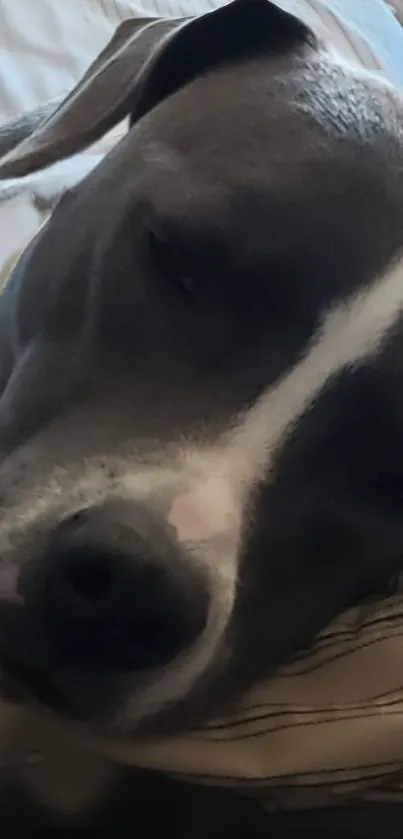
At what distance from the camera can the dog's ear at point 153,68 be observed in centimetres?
121

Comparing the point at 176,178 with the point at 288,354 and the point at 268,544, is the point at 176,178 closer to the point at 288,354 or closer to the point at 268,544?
the point at 288,354

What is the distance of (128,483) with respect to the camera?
0.88 meters

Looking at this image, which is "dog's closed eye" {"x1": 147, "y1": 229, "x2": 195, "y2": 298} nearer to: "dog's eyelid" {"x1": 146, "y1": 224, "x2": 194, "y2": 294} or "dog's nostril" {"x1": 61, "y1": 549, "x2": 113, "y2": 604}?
"dog's eyelid" {"x1": 146, "y1": 224, "x2": 194, "y2": 294}

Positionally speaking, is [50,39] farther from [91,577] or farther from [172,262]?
[91,577]

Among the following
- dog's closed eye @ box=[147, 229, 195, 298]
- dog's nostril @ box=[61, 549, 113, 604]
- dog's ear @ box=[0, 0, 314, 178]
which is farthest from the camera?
dog's ear @ box=[0, 0, 314, 178]

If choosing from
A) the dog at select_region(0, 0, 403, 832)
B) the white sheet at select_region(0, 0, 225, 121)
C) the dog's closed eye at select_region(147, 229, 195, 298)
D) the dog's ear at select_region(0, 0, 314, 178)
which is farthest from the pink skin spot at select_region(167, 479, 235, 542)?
the white sheet at select_region(0, 0, 225, 121)

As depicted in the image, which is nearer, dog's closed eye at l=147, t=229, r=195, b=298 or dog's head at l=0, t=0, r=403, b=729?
dog's head at l=0, t=0, r=403, b=729

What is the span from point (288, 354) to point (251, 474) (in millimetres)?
105

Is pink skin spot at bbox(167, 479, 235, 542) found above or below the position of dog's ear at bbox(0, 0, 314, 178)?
below

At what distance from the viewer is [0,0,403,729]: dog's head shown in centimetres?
85

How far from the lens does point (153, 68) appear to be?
1220 millimetres

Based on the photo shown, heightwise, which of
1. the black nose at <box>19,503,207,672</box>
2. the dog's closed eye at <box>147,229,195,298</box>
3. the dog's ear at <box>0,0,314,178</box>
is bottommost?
the black nose at <box>19,503,207,672</box>

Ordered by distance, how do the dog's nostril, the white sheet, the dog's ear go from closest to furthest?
the dog's nostril → the dog's ear → the white sheet

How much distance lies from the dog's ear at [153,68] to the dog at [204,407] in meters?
0.08
